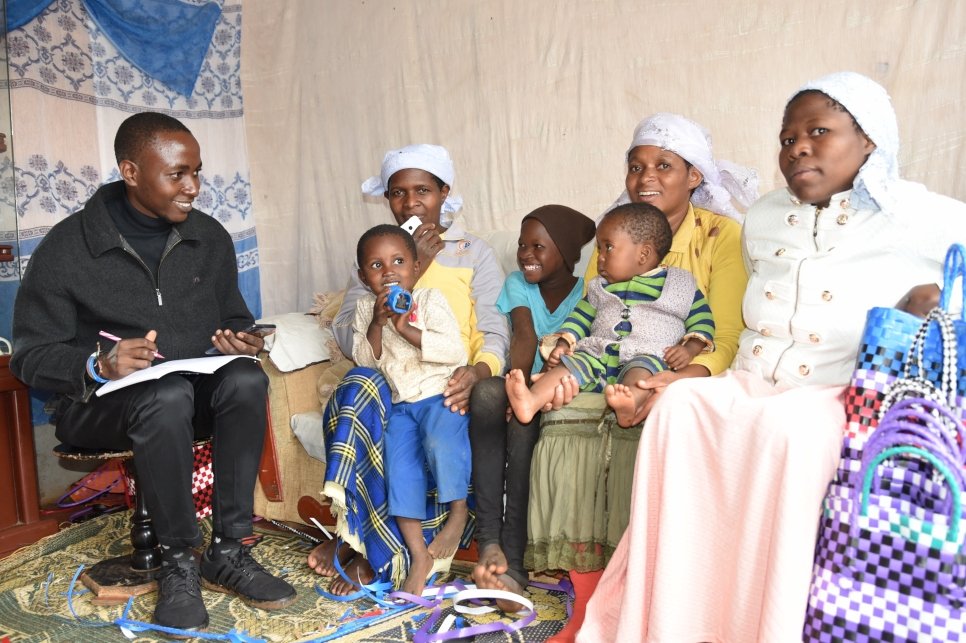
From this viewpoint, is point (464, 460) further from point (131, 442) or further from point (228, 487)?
point (131, 442)

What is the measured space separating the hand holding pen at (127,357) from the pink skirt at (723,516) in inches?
57.6

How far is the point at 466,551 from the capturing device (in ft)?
8.84

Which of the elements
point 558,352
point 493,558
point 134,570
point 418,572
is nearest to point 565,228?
point 558,352

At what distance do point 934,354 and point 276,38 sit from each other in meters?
3.87

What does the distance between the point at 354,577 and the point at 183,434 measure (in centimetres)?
74

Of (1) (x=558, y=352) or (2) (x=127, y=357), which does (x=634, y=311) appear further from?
(2) (x=127, y=357)

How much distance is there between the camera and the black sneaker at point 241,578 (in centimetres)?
251

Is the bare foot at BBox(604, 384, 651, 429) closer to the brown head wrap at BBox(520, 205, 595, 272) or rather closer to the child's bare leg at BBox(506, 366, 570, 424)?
the child's bare leg at BBox(506, 366, 570, 424)

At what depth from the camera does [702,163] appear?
108 inches

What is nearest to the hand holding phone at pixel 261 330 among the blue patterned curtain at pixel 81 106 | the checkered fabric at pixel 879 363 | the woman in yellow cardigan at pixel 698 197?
the woman in yellow cardigan at pixel 698 197

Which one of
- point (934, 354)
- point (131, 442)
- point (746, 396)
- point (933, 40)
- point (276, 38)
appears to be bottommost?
point (131, 442)

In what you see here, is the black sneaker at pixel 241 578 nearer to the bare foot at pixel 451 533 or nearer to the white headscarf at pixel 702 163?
the bare foot at pixel 451 533

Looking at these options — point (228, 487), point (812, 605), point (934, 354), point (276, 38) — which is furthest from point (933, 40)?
point (276, 38)

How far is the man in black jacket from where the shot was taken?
238 centimetres
